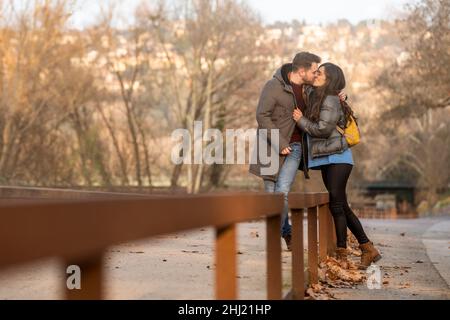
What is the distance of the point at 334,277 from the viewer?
7.95 m

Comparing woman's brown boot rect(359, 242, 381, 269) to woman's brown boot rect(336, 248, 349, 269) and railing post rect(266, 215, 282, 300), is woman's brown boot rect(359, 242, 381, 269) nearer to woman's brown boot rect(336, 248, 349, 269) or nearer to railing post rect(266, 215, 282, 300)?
woman's brown boot rect(336, 248, 349, 269)

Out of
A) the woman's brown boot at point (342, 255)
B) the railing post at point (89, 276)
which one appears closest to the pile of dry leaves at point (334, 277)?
the woman's brown boot at point (342, 255)

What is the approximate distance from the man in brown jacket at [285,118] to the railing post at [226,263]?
17.2 ft

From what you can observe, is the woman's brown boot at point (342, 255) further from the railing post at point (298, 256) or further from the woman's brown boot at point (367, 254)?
the railing post at point (298, 256)

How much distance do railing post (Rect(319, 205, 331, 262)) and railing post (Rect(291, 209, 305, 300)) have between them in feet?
6.73

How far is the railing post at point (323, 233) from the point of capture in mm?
8398

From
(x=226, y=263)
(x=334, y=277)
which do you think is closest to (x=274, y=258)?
(x=226, y=263)

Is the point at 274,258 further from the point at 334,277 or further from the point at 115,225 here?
the point at 334,277

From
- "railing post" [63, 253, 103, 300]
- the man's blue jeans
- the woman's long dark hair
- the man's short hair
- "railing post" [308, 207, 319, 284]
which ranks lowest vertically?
"railing post" [308, 207, 319, 284]

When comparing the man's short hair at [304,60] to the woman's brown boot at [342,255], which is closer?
the woman's brown boot at [342,255]

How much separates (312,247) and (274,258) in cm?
229

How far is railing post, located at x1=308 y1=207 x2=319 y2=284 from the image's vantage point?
283 inches

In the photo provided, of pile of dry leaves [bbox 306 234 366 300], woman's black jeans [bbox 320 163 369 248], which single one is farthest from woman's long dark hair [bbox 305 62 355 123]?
pile of dry leaves [bbox 306 234 366 300]
